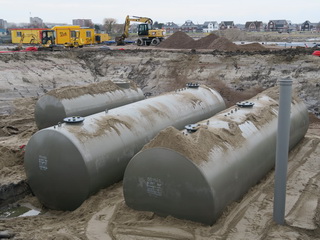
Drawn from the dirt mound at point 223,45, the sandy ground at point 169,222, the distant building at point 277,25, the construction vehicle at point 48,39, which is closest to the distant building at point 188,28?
the distant building at point 277,25

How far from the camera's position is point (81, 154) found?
7773 mm

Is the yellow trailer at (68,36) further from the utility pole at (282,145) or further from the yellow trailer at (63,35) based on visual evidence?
the utility pole at (282,145)

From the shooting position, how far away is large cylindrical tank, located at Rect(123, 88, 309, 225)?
261 inches

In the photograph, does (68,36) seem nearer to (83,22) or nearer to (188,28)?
(188,28)

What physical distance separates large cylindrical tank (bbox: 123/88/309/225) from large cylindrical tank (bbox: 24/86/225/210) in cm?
109

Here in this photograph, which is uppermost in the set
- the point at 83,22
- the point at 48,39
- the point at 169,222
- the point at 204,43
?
the point at 83,22

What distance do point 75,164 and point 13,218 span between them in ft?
6.71

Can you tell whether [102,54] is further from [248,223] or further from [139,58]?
[248,223]

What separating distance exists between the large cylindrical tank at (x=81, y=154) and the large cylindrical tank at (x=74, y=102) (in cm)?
260

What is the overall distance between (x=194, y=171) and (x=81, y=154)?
8.47 ft

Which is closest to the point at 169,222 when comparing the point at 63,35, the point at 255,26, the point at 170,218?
the point at 170,218

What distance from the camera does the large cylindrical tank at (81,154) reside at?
7863 mm

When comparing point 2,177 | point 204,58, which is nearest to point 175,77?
point 204,58

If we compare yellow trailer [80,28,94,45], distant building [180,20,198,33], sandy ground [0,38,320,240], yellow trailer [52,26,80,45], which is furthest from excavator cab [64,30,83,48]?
distant building [180,20,198,33]
